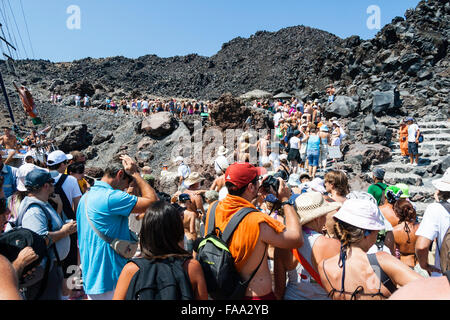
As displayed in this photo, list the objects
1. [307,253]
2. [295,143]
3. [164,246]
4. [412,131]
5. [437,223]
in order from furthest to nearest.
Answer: [412,131]
[295,143]
[437,223]
[307,253]
[164,246]

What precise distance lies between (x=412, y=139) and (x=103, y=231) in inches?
402

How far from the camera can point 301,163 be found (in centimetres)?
1020

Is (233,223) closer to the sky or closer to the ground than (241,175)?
closer to the ground

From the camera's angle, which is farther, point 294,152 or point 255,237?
point 294,152

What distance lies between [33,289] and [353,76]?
1006 inches

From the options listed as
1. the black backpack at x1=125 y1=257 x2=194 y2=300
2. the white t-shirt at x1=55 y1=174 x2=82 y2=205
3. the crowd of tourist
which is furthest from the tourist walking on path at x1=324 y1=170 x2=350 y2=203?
the white t-shirt at x1=55 y1=174 x2=82 y2=205

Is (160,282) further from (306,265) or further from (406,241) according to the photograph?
(406,241)

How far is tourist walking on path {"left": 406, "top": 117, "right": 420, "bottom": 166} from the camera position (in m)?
9.45

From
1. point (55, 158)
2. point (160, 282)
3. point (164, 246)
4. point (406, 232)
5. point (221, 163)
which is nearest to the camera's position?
Result: point (160, 282)

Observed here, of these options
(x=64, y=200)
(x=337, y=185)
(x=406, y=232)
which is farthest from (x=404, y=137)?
(x=64, y=200)

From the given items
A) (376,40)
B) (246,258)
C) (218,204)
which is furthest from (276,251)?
(376,40)

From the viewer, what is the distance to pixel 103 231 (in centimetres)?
234

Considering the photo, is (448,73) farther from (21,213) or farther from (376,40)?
(21,213)

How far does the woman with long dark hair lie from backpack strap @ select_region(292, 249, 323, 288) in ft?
2.50
